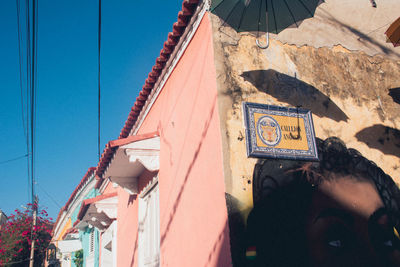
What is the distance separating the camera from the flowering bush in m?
14.5

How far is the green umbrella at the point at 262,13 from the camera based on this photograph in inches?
172

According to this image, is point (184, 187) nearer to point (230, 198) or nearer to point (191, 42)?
point (230, 198)

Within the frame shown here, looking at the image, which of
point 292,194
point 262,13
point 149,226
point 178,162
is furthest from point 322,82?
point 149,226

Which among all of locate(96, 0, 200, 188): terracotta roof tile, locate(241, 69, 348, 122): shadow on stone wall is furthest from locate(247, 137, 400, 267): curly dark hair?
locate(96, 0, 200, 188): terracotta roof tile

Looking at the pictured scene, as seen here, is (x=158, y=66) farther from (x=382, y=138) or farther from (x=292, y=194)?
(x=382, y=138)

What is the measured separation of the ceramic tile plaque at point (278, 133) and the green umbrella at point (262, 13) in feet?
3.73

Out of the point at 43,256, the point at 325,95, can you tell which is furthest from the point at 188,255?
the point at 43,256

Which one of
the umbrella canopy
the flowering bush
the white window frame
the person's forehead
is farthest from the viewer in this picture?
the flowering bush

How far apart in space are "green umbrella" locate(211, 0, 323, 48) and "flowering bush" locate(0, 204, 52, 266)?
523 inches

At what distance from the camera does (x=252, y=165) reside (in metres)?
3.80

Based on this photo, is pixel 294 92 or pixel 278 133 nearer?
pixel 278 133

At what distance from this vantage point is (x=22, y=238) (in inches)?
597

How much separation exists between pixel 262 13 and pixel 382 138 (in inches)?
95.4

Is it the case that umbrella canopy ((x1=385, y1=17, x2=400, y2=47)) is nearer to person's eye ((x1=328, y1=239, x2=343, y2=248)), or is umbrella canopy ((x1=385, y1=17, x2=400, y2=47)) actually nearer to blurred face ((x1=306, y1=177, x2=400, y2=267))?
blurred face ((x1=306, y1=177, x2=400, y2=267))
